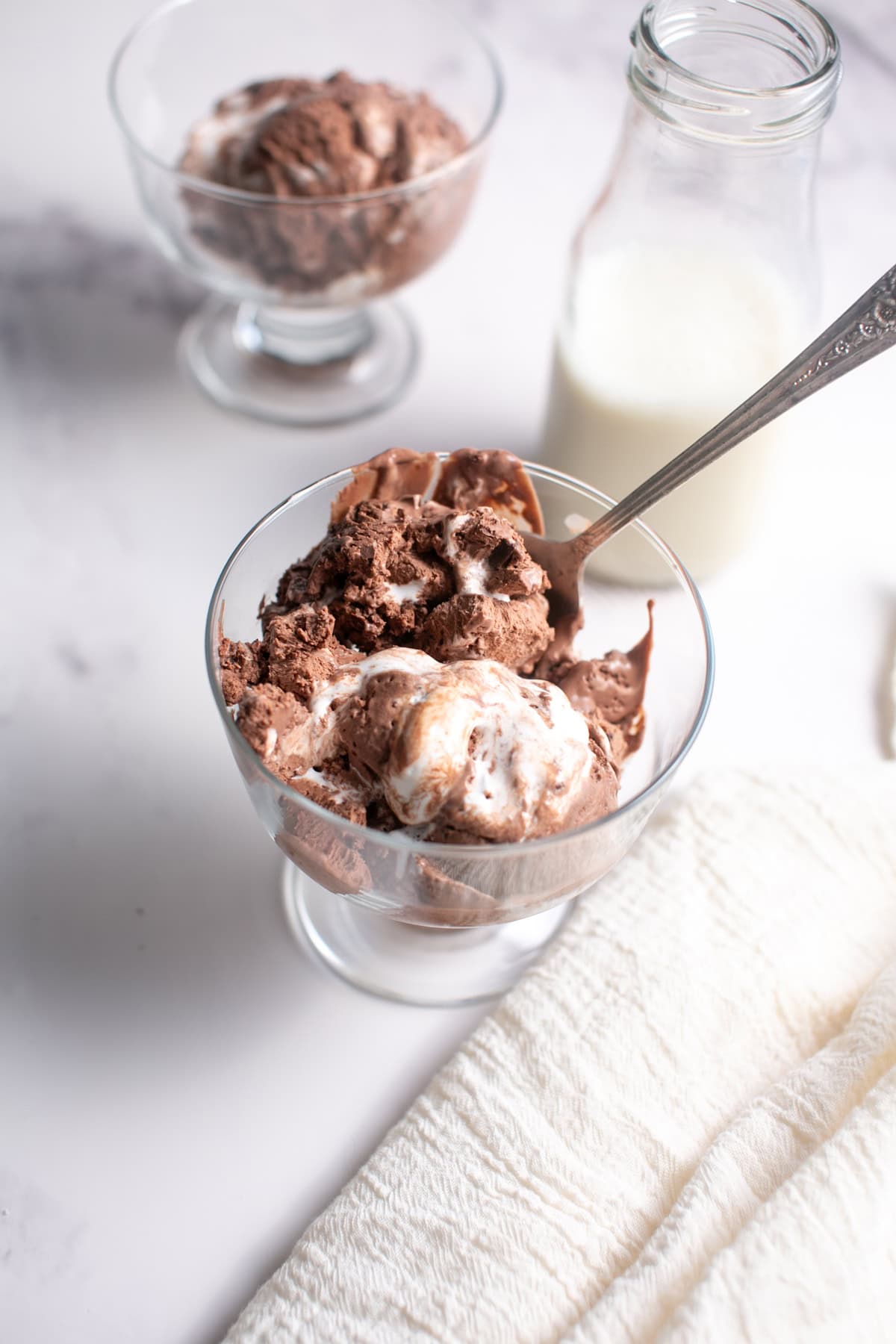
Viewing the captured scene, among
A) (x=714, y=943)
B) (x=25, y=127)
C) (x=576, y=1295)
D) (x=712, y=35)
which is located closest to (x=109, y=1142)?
(x=576, y=1295)

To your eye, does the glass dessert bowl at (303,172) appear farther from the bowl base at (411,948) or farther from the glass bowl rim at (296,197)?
the bowl base at (411,948)

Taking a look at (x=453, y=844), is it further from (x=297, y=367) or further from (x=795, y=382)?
(x=297, y=367)

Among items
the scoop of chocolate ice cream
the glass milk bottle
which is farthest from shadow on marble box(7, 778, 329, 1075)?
the glass milk bottle

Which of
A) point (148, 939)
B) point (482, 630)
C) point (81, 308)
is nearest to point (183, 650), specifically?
point (148, 939)

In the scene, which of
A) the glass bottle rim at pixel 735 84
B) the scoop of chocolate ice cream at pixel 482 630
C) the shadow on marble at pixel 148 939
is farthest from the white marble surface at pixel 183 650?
the glass bottle rim at pixel 735 84

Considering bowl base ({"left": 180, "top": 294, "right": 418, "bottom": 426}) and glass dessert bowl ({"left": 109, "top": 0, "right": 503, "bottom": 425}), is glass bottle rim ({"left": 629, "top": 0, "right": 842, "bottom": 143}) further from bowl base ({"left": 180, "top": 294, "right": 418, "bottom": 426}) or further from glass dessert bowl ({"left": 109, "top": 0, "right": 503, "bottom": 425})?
bowl base ({"left": 180, "top": 294, "right": 418, "bottom": 426})
